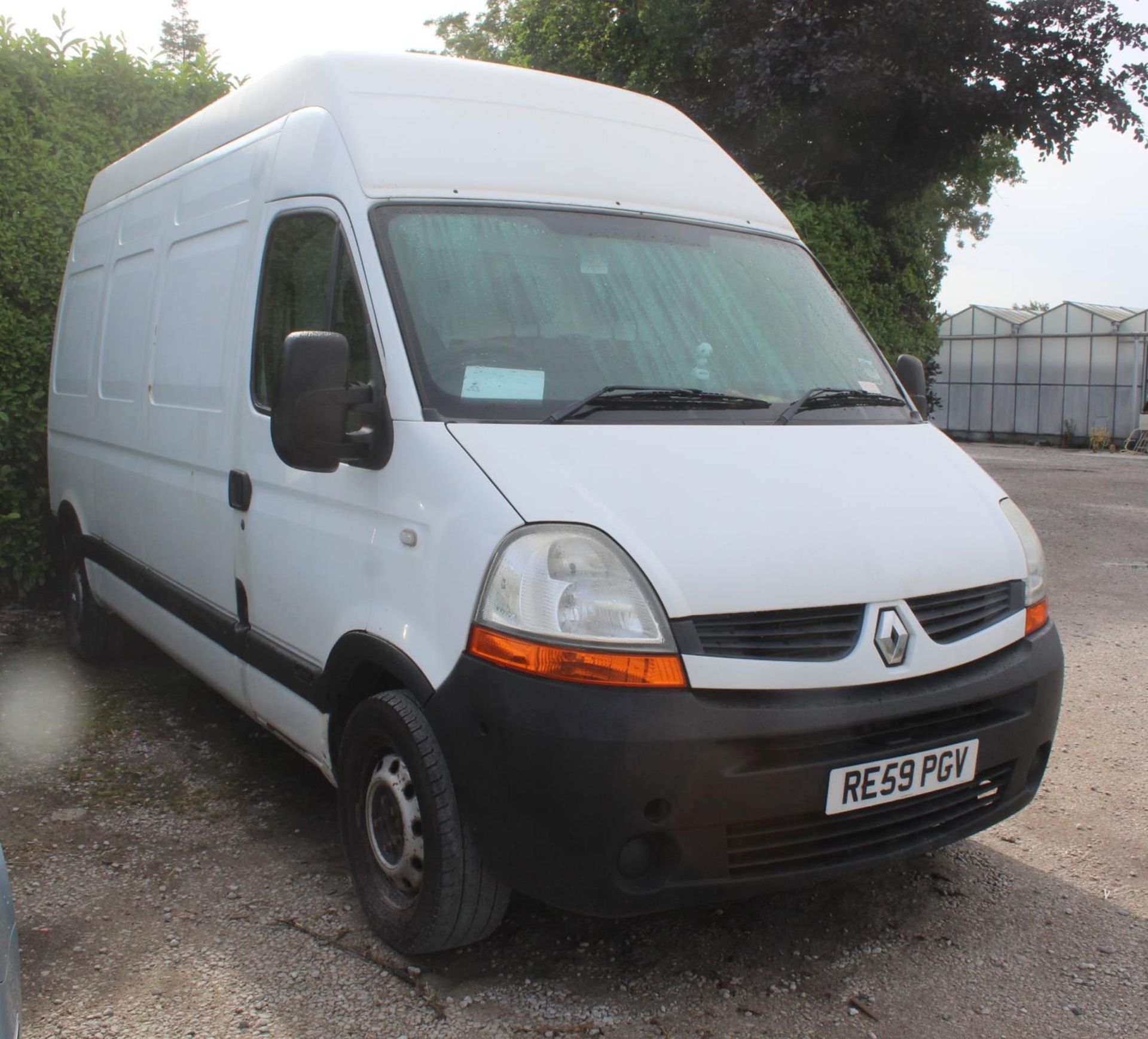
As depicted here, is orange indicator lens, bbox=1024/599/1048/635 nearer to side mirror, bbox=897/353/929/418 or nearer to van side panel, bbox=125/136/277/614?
side mirror, bbox=897/353/929/418

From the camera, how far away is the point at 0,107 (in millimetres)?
7109

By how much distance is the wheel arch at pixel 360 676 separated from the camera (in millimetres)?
2840

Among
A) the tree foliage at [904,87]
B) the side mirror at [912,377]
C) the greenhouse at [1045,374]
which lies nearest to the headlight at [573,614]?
the side mirror at [912,377]

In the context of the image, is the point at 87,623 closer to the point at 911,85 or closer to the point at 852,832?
the point at 852,832

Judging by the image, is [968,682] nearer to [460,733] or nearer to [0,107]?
[460,733]

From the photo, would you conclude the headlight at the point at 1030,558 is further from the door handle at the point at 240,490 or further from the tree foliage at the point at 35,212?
the tree foliage at the point at 35,212

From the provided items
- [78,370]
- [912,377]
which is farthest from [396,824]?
[78,370]

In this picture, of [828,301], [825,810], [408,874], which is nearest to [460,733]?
[408,874]

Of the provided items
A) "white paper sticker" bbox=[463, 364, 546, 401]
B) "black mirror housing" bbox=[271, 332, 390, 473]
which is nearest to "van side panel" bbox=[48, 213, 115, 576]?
"black mirror housing" bbox=[271, 332, 390, 473]

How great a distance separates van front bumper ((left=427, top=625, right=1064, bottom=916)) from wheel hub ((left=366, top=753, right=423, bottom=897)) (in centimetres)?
29

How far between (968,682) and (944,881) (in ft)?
3.18

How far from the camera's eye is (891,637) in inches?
110

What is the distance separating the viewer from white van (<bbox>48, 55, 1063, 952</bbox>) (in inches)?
102

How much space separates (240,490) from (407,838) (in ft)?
4.34
